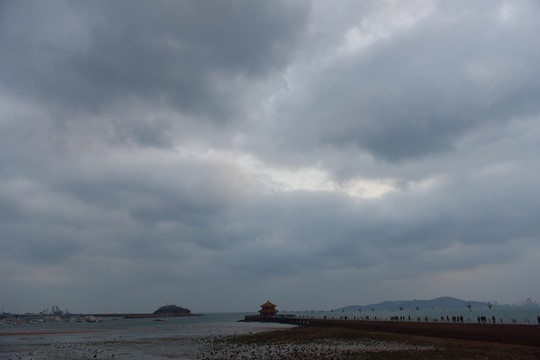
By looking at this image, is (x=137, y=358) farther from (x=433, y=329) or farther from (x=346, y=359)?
(x=433, y=329)

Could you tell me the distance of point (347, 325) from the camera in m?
67.4

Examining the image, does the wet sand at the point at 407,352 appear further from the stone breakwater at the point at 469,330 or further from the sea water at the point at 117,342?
the sea water at the point at 117,342

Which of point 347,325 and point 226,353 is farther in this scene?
point 347,325

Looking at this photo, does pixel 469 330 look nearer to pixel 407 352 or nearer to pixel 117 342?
pixel 407 352

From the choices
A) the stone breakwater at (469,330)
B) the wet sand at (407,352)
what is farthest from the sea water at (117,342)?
the wet sand at (407,352)

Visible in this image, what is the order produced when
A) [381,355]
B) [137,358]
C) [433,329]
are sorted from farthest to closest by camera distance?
[433,329] → [137,358] → [381,355]

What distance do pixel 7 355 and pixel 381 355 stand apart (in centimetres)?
4080

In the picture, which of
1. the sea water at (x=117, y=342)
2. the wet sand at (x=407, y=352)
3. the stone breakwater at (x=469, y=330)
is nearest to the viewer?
the wet sand at (x=407, y=352)

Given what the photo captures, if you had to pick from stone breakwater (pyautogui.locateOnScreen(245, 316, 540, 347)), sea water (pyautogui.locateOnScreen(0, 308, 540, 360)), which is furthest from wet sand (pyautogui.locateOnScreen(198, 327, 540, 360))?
sea water (pyautogui.locateOnScreen(0, 308, 540, 360))

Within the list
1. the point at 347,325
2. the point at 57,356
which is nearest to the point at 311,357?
the point at 57,356

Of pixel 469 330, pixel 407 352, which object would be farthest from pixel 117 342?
pixel 469 330

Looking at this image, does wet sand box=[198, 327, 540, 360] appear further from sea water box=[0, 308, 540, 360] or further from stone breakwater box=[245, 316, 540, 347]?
sea water box=[0, 308, 540, 360]

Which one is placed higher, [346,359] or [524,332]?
[524,332]

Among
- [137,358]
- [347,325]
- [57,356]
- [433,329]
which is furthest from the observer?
[347,325]
